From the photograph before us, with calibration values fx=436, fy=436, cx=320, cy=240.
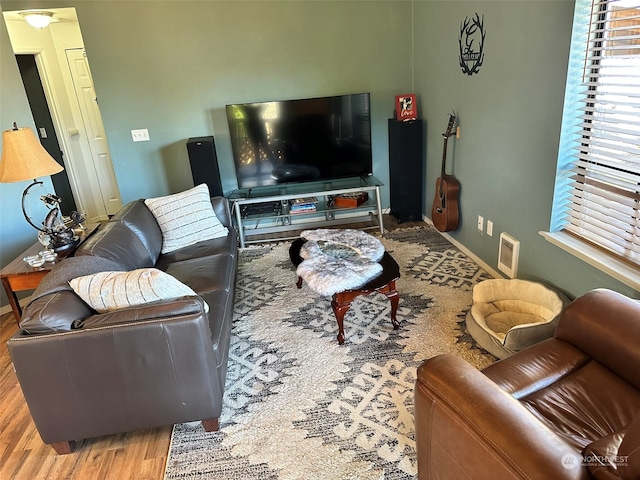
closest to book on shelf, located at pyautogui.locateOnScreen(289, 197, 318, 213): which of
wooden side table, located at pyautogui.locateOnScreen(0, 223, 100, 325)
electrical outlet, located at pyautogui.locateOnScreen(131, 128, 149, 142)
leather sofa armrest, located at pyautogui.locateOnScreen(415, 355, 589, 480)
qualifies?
electrical outlet, located at pyautogui.locateOnScreen(131, 128, 149, 142)

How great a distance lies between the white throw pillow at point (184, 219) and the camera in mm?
3172

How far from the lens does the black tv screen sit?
411 cm

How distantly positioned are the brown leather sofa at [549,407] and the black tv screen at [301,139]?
291 centimetres

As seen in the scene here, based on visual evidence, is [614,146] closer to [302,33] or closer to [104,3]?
[302,33]

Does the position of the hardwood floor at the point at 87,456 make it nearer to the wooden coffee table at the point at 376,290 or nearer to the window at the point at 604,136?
the wooden coffee table at the point at 376,290

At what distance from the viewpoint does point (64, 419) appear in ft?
6.01

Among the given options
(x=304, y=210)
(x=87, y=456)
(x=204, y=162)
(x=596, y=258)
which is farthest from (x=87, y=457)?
(x=304, y=210)

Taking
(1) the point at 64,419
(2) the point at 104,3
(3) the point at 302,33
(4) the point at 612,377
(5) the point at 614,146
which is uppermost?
(2) the point at 104,3

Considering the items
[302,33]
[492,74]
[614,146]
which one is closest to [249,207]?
[302,33]

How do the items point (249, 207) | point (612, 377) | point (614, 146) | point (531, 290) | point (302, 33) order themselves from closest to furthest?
1. point (612, 377)
2. point (614, 146)
3. point (531, 290)
4. point (302, 33)
5. point (249, 207)

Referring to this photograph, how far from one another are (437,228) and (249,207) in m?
1.86

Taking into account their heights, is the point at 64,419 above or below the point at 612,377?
below

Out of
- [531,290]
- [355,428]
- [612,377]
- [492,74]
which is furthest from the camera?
[492,74]

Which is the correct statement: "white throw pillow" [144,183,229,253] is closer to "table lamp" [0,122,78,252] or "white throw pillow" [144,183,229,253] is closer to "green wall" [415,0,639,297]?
"table lamp" [0,122,78,252]
